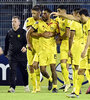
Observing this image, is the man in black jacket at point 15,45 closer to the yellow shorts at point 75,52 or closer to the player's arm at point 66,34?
the player's arm at point 66,34

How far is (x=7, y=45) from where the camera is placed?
41.7ft

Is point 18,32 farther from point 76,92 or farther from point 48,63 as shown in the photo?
point 76,92

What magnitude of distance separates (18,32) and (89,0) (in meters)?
3.73

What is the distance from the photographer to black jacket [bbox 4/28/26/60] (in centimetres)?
1266

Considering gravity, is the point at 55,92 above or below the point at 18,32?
below

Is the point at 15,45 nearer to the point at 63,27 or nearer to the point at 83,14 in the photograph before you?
the point at 63,27

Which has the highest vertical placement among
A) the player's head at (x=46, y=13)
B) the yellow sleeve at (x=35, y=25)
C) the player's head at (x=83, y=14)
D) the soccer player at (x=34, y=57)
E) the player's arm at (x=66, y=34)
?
the player's head at (x=83, y=14)

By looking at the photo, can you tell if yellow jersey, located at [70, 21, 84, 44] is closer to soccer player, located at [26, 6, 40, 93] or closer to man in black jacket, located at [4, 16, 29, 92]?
soccer player, located at [26, 6, 40, 93]

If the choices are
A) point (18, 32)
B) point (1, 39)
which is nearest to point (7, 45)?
point (18, 32)

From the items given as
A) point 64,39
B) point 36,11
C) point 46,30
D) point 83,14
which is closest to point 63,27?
point 64,39

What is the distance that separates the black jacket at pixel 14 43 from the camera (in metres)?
12.7

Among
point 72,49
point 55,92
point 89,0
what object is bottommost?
point 55,92

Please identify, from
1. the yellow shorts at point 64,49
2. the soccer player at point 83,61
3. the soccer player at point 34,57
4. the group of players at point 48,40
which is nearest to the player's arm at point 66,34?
the group of players at point 48,40

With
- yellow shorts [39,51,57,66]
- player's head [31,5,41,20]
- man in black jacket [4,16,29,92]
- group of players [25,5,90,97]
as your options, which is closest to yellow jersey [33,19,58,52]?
group of players [25,5,90,97]
